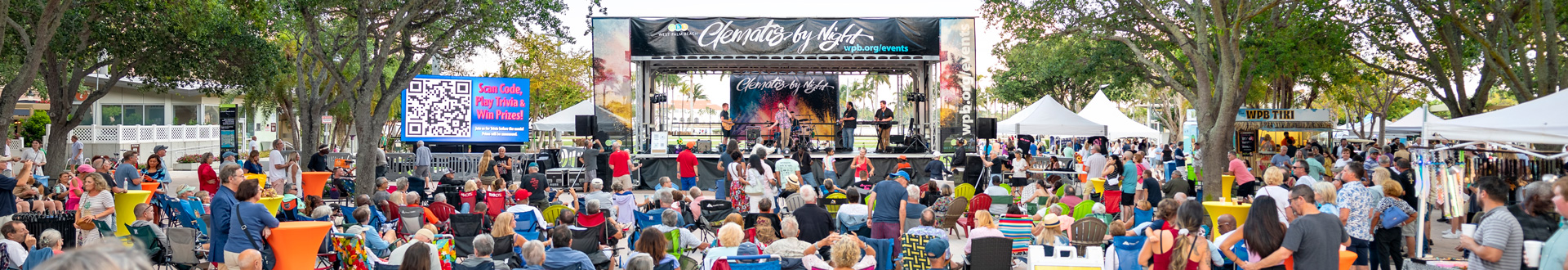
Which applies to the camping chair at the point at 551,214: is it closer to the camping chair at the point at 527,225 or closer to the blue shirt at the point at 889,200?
the camping chair at the point at 527,225

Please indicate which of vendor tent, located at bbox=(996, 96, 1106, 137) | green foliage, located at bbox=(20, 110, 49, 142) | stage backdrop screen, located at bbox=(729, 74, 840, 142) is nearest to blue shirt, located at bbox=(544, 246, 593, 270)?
vendor tent, located at bbox=(996, 96, 1106, 137)

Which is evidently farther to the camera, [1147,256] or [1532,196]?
[1147,256]

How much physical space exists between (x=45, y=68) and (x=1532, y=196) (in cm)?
2045

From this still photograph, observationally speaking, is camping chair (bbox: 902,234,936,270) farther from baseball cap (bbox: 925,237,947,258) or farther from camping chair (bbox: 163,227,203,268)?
camping chair (bbox: 163,227,203,268)

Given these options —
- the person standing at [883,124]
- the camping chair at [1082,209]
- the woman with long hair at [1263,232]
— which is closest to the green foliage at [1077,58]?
the person standing at [883,124]

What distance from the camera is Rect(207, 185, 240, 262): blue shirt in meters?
6.48

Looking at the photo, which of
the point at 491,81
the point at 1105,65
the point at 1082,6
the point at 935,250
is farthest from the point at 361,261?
the point at 1105,65

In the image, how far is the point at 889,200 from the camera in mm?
8328

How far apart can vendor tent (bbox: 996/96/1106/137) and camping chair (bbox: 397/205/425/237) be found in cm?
1282

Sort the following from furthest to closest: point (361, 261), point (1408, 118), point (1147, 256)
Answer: point (1408, 118) < point (361, 261) < point (1147, 256)

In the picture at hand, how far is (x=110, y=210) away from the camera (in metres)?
8.50

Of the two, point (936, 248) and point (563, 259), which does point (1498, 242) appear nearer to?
point (936, 248)

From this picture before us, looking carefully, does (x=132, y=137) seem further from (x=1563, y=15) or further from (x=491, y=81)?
(x=1563, y=15)

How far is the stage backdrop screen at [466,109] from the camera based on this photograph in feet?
71.1
